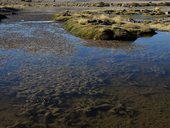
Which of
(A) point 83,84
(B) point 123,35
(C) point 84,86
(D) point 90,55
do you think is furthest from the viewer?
(B) point 123,35

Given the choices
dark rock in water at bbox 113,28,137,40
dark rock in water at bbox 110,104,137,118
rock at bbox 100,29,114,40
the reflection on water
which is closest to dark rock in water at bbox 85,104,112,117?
the reflection on water

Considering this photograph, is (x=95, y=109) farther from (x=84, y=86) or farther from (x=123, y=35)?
(x=123, y=35)

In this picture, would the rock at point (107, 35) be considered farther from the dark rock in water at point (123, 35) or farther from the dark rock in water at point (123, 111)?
the dark rock in water at point (123, 111)

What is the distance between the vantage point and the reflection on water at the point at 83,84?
63.3 feet

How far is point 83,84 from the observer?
25.2 metres

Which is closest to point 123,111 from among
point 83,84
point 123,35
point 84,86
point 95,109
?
point 95,109

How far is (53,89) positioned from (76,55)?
12.0 metres

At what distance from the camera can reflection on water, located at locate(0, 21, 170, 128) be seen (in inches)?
760

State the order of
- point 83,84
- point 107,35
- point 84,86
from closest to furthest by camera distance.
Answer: point 84,86 < point 83,84 < point 107,35

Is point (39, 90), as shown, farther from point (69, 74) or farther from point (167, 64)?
point (167, 64)

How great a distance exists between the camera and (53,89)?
2400 centimetres

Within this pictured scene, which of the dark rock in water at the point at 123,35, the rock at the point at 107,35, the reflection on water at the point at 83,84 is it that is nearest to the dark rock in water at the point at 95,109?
the reflection on water at the point at 83,84

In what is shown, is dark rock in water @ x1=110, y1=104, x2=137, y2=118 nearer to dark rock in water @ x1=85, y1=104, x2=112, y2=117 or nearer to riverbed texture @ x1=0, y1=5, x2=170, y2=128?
riverbed texture @ x1=0, y1=5, x2=170, y2=128

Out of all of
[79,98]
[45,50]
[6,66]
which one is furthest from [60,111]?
[45,50]
